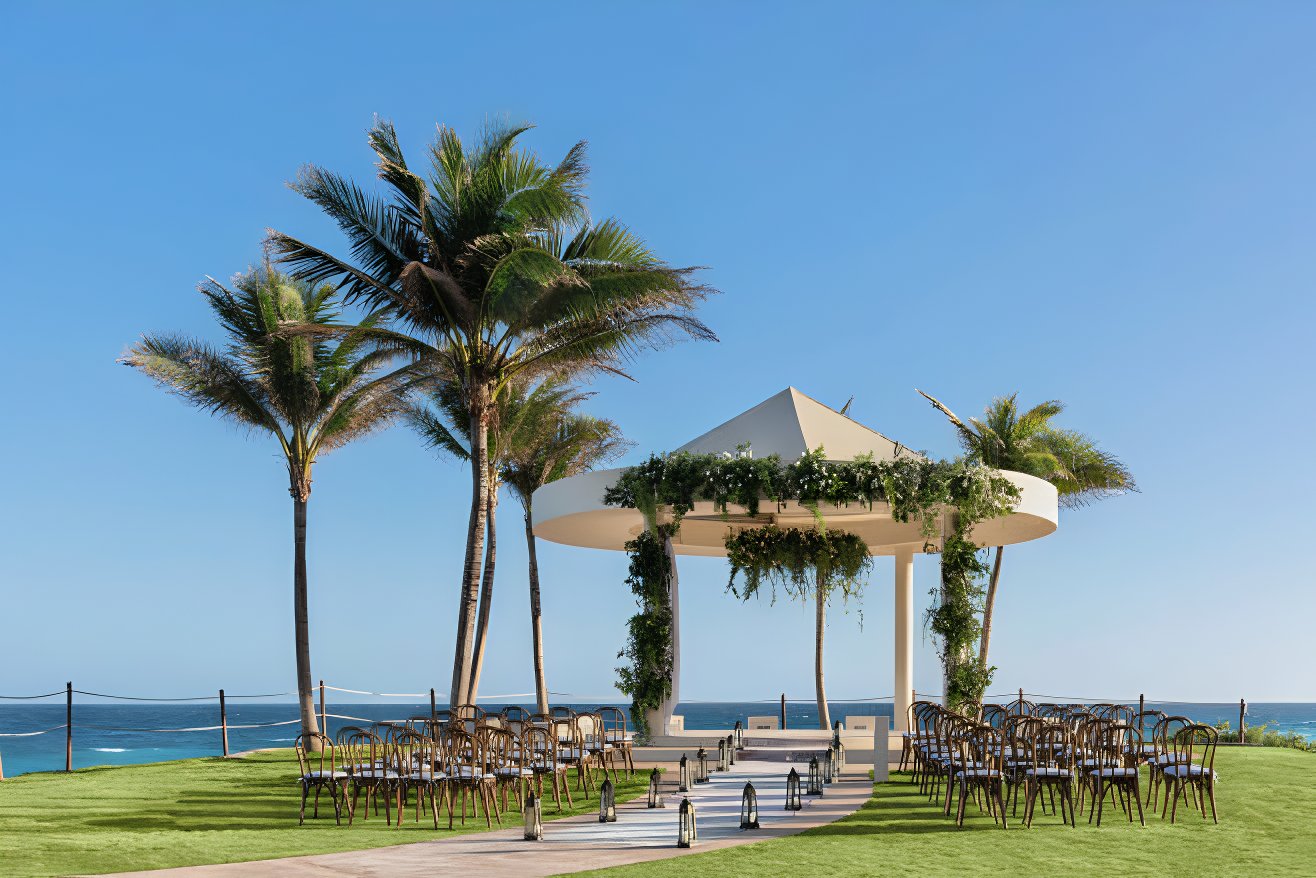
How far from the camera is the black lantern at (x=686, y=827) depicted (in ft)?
31.8

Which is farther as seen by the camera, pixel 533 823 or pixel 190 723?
pixel 190 723

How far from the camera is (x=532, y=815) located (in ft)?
33.3

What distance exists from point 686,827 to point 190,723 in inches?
3451

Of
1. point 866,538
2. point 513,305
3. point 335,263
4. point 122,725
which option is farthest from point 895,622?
point 122,725

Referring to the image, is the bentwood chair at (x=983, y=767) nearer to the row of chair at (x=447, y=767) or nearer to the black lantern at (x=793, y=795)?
the black lantern at (x=793, y=795)

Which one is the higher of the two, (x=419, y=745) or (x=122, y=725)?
(x=419, y=745)

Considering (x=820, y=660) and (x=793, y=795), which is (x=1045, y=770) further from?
(x=820, y=660)

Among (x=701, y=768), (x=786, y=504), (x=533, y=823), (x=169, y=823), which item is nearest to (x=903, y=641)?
(x=786, y=504)

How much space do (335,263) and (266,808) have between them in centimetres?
829

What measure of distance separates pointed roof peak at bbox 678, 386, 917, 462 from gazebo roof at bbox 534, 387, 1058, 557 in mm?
14

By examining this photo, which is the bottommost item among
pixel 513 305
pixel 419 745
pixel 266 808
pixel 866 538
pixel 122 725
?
pixel 122 725

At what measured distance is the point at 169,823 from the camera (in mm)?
11492

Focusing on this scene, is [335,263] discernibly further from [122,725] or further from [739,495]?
[122,725]

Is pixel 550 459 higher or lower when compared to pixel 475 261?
lower
